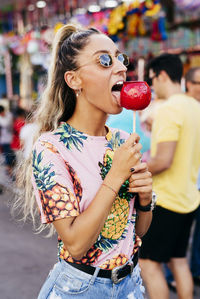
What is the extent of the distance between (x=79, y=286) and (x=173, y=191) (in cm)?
149

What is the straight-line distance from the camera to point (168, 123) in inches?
116

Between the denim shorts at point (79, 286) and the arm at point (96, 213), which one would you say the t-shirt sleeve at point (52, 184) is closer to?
the arm at point (96, 213)

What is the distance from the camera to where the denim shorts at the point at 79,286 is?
1.66m

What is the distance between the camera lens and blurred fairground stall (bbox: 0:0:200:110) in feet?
25.2

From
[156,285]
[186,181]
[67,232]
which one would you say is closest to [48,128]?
[67,232]

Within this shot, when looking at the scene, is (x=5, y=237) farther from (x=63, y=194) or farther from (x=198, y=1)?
(x=198, y=1)

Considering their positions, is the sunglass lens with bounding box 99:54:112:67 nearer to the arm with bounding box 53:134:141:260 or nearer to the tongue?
the tongue

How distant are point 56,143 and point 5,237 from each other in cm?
421

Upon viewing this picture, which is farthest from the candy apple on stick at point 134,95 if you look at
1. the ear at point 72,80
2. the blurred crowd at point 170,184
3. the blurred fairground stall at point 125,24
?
the blurred crowd at point 170,184

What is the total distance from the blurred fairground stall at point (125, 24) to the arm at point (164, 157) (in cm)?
109

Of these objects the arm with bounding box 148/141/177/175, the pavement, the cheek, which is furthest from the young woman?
the pavement

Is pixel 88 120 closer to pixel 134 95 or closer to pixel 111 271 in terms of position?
pixel 134 95

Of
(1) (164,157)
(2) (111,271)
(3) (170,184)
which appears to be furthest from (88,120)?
(3) (170,184)

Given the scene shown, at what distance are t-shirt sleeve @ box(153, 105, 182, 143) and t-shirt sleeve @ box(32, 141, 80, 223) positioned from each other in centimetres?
146
